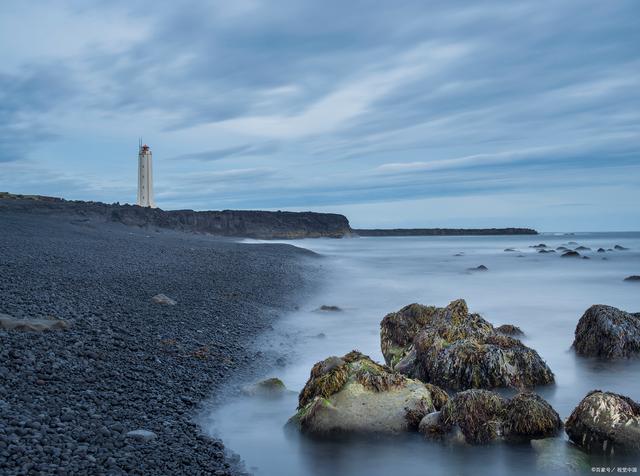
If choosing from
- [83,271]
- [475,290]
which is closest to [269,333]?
[83,271]

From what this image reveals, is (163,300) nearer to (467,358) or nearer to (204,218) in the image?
(467,358)

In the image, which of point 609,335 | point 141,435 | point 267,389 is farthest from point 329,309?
point 141,435

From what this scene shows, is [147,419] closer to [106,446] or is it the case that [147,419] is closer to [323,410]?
[106,446]

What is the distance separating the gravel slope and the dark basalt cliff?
22.6 metres

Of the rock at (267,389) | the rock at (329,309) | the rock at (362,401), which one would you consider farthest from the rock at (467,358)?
the rock at (329,309)

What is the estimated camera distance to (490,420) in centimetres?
524

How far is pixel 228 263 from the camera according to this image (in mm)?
18453

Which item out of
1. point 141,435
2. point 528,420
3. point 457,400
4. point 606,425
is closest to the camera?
point 141,435

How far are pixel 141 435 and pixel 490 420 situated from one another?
2.91 meters

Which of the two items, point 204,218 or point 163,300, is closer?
point 163,300

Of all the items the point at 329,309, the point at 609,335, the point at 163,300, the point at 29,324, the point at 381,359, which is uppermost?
the point at 29,324

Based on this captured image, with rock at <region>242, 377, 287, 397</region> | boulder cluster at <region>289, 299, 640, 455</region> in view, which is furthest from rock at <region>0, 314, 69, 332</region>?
boulder cluster at <region>289, 299, 640, 455</region>

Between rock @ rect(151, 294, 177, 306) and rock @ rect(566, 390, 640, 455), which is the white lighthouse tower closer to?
rock @ rect(151, 294, 177, 306)

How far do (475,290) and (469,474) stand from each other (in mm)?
14562
